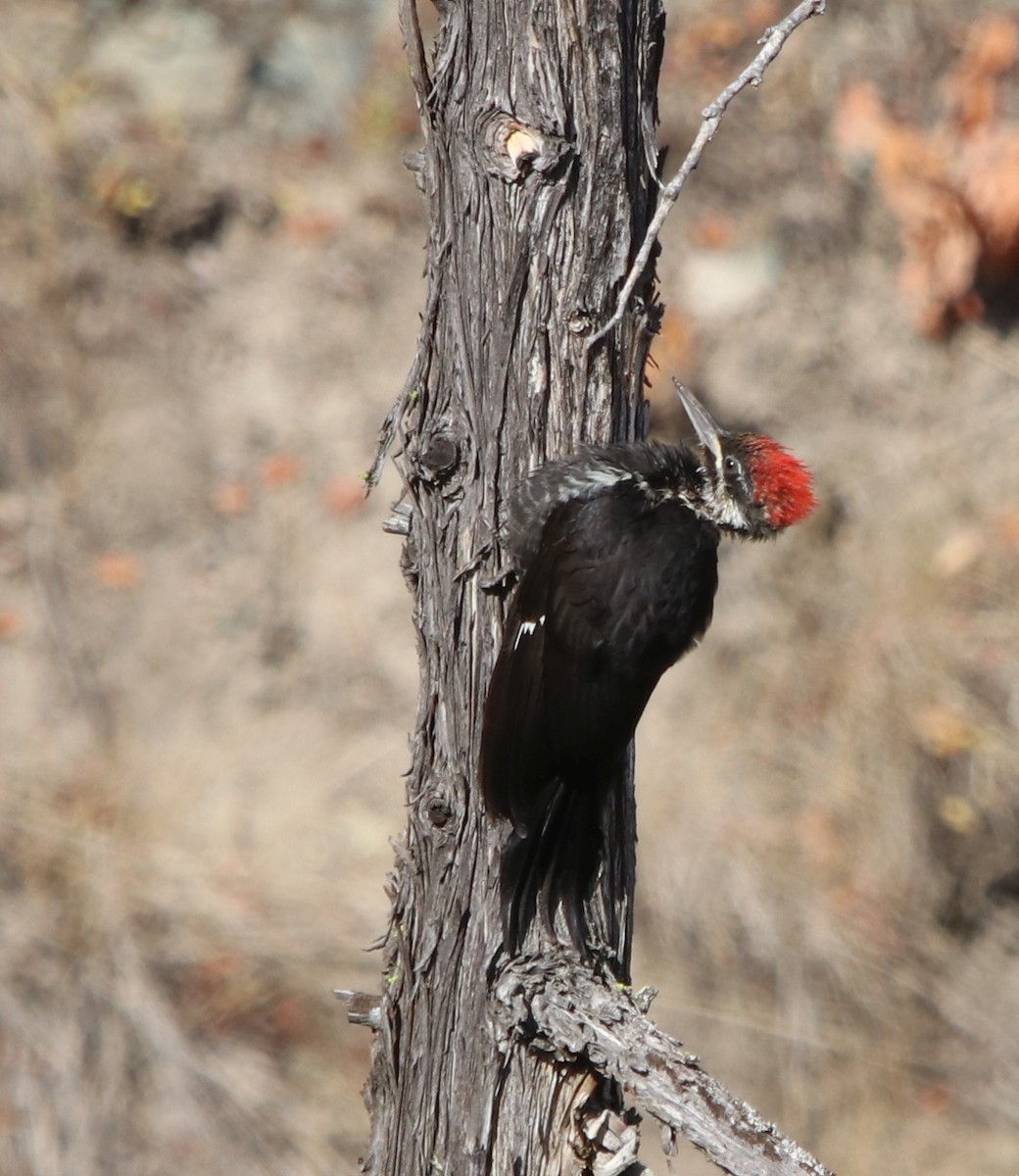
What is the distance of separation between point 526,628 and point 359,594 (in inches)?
143

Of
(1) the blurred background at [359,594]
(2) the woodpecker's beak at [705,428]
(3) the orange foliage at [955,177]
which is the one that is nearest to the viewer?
(2) the woodpecker's beak at [705,428]

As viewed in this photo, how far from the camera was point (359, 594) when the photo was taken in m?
A: 6.73

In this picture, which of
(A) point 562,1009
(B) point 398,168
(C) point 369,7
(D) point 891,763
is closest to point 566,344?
(A) point 562,1009

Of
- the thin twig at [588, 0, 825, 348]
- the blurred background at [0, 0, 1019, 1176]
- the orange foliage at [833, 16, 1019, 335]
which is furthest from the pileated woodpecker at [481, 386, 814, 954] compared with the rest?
the orange foliage at [833, 16, 1019, 335]

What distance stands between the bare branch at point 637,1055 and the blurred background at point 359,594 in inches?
130

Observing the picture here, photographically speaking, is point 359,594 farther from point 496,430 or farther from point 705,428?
point 496,430

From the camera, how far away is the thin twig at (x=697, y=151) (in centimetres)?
296

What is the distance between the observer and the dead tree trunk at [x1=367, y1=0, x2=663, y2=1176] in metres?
2.93

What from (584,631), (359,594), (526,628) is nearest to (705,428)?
(584,631)

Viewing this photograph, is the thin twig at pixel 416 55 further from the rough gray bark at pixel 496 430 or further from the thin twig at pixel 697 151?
the thin twig at pixel 697 151

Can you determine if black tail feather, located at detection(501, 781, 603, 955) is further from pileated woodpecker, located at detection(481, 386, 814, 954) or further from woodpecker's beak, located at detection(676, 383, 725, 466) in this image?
woodpecker's beak, located at detection(676, 383, 725, 466)

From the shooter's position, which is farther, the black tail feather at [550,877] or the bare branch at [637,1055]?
the black tail feather at [550,877]

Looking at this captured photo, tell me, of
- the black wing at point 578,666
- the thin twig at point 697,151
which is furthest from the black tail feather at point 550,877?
the thin twig at point 697,151

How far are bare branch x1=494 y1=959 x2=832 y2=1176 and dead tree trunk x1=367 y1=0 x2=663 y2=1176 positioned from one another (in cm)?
9
